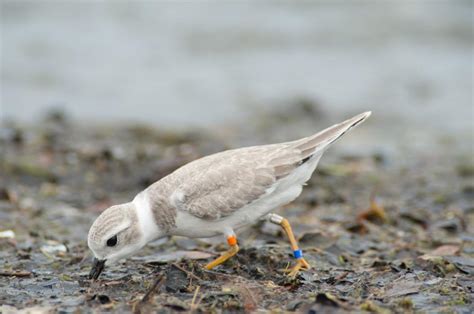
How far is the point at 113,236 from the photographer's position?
19.8ft

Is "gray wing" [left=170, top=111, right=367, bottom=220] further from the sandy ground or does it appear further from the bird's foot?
the bird's foot

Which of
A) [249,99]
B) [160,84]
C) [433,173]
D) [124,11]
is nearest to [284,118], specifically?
[249,99]

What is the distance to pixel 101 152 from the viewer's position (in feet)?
35.9

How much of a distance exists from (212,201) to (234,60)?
14.0 meters

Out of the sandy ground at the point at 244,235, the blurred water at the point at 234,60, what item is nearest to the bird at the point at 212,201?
the sandy ground at the point at 244,235

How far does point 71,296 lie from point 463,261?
3.36 m

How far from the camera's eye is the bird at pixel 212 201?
6141 mm

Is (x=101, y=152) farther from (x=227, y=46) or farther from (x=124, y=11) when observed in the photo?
(x=124, y=11)

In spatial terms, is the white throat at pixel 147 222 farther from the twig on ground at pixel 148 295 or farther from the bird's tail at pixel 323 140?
the bird's tail at pixel 323 140

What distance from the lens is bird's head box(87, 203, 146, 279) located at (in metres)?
6.00

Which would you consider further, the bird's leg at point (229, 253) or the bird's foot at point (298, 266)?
the bird's leg at point (229, 253)

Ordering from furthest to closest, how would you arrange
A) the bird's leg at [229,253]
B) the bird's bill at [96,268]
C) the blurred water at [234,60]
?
the blurred water at [234,60] < the bird's leg at [229,253] < the bird's bill at [96,268]

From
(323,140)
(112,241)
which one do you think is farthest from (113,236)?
(323,140)

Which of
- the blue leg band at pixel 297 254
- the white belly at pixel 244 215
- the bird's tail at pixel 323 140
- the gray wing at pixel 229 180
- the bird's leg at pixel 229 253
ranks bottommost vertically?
the blue leg band at pixel 297 254
